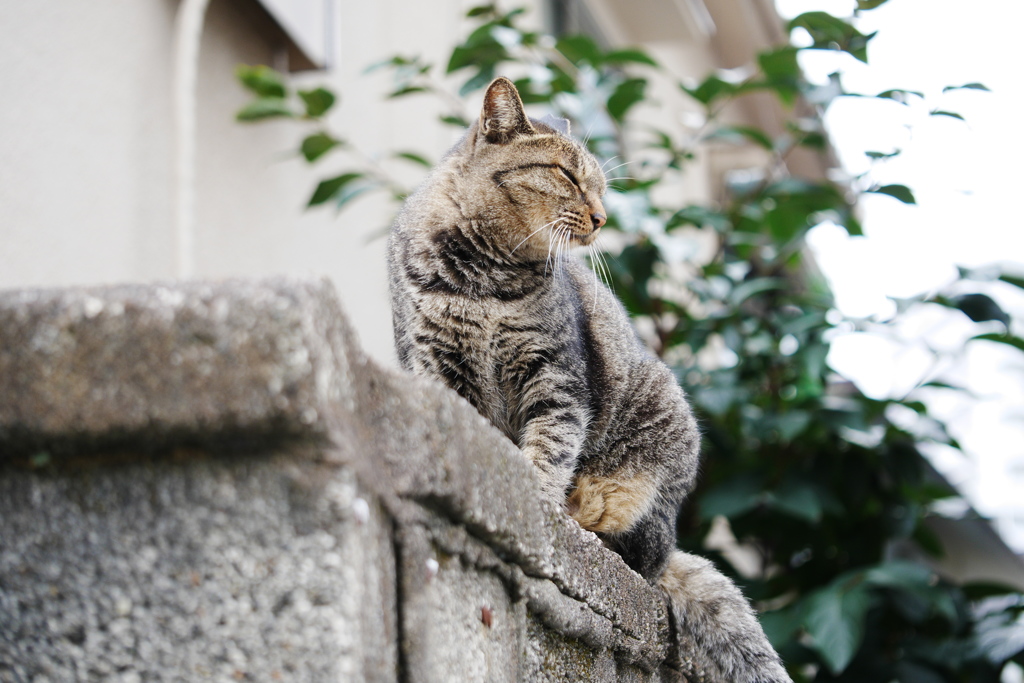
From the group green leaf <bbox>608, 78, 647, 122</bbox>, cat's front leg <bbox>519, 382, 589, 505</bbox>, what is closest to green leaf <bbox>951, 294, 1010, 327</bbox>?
green leaf <bbox>608, 78, 647, 122</bbox>

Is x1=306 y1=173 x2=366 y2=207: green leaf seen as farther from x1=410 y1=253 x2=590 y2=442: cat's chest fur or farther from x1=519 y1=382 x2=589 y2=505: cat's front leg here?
x1=519 y1=382 x2=589 y2=505: cat's front leg

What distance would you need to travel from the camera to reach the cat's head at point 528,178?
86.7 inches

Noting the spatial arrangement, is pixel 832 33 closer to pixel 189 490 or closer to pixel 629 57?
pixel 629 57

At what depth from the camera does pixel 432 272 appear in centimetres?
207

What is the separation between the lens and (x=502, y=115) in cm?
231

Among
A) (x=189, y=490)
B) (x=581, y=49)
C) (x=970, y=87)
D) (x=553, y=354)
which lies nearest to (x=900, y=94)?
(x=970, y=87)

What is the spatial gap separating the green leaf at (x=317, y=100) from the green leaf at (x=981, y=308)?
92.8 inches

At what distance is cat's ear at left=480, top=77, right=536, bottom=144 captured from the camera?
2.29 metres

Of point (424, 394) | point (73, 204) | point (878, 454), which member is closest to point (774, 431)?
point (878, 454)

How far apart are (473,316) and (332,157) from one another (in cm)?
227

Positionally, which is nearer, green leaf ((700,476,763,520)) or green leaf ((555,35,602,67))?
green leaf ((700,476,763,520))

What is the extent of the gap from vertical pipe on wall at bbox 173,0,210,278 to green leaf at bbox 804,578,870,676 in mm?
2188

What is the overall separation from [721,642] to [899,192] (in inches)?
83.6

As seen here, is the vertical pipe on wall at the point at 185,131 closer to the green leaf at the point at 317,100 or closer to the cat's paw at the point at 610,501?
the green leaf at the point at 317,100
